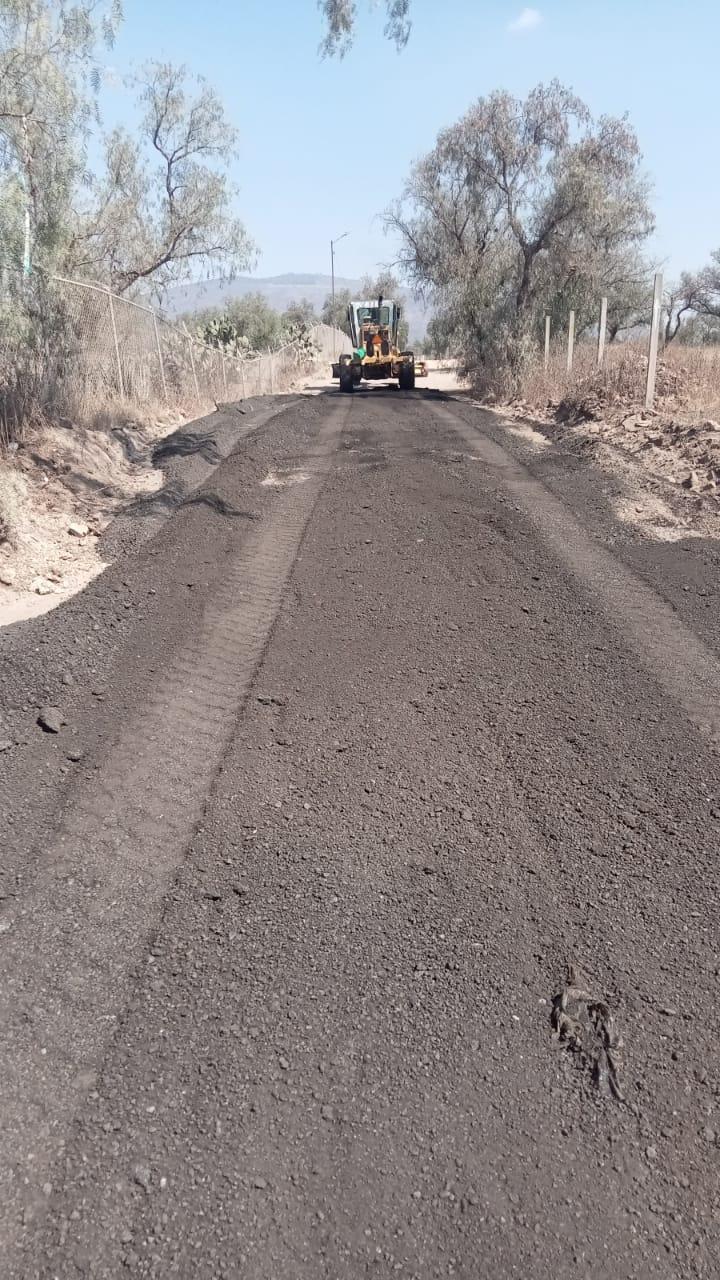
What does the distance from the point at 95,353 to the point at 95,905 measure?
42.9ft

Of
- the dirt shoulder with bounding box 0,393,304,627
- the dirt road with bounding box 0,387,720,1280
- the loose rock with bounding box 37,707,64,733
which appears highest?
the dirt shoulder with bounding box 0,393,304,627

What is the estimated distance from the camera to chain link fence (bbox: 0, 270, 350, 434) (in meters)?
10.7

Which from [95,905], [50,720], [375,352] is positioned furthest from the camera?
[375,352]

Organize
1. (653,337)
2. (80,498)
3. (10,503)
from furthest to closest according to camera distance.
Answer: (653,337) → (80,498) → (10,503)

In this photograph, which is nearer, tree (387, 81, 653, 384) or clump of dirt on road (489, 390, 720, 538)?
clump of dirt on road (489, 390, 720, 538)

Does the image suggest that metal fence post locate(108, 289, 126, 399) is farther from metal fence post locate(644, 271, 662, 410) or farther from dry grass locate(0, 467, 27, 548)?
metal fence post locate(644, 271, 662, 410)

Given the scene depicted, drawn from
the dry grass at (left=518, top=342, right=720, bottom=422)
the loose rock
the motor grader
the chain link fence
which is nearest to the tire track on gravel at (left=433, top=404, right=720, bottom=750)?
the loose rock

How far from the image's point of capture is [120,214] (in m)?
19.1

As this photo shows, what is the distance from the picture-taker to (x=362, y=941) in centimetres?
308

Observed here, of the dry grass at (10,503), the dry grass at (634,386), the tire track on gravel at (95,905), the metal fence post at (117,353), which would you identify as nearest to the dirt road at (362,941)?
the tire track on gravel at (95,905)

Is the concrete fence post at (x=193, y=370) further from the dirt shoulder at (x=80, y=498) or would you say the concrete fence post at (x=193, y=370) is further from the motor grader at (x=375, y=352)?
the motor grader at (x=375, y=352)

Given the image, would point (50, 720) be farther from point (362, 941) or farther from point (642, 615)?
point (642, 615)

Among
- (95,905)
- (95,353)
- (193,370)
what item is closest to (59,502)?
(95,353)

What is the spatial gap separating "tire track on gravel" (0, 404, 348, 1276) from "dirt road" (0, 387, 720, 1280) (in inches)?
0.5
